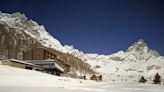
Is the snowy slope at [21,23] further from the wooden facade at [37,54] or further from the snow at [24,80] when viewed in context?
the snow at [24,80]

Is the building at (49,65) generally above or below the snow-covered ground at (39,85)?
above

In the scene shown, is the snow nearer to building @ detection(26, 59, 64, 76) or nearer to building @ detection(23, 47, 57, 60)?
building @ detection(26, 59, 64, 76)

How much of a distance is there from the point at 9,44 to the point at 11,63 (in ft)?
25.9

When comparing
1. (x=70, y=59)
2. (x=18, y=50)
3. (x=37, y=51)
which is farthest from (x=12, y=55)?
(x=70, y=59)

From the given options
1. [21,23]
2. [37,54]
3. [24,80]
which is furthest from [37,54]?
[24,80]

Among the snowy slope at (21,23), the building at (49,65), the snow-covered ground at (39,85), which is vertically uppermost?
the snowy slope at (21,23)

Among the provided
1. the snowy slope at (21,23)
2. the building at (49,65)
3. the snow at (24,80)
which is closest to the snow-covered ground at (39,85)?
the snow at (24,80)

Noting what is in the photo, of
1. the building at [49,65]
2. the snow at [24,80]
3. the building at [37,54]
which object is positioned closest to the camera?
the snow at [24,80]

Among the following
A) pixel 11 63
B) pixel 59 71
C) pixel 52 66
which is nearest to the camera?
pixel 11 63

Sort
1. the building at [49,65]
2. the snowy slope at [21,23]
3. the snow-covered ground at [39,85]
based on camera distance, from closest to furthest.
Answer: the snow-covered ground at [39,85] → the snowy slope at [21,23] → the building at [49,65]

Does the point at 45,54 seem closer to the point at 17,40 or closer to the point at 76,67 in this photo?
the point at 17,40

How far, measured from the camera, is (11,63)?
25375 millimetres

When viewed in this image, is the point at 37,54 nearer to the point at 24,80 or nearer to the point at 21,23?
the point at 21,23

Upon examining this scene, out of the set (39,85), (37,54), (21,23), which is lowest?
(39,85)
